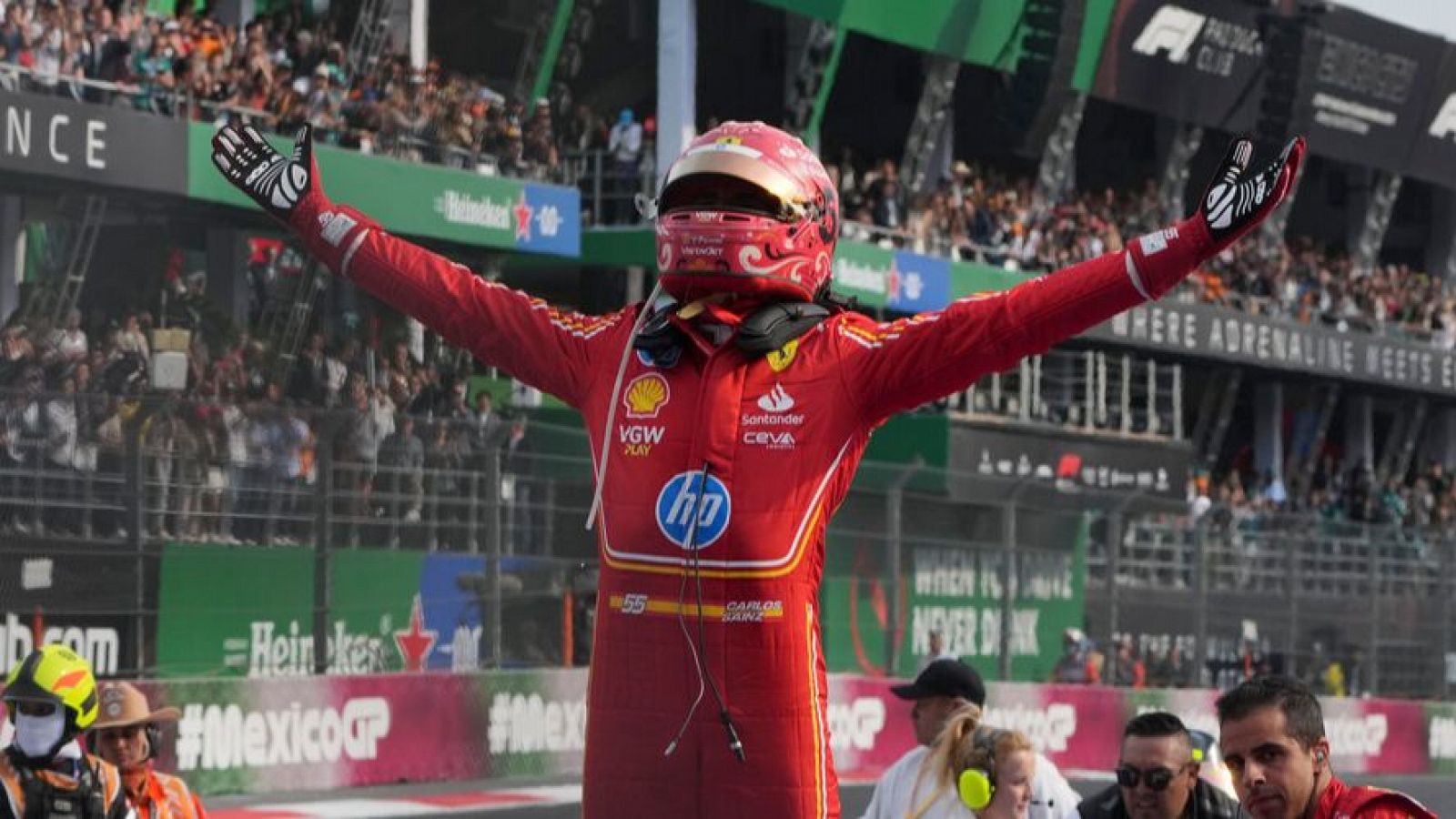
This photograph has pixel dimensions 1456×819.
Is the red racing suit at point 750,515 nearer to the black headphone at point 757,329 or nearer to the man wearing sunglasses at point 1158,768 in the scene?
the black headphone at point 757,329

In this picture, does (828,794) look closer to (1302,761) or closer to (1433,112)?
(1302,761)

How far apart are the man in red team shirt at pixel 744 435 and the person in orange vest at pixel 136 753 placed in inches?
56.9

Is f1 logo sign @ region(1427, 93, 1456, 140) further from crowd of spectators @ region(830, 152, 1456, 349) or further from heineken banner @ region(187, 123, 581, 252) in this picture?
heineken banner @ region(187, 123, 581, 252)

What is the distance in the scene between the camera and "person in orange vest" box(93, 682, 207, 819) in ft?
21.7

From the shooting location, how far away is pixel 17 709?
5816mm

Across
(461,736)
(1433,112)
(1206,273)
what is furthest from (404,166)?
(1433,112)

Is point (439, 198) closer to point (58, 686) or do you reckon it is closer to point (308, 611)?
point (308, 611)

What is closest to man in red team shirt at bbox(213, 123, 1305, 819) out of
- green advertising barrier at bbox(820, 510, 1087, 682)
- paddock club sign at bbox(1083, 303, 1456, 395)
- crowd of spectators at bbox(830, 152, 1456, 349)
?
green advertising barrier at bbox(820, 510, 1087, 682)

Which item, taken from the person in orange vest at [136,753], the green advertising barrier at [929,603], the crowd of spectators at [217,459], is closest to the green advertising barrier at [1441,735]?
the green advertising barrier at [929,603]

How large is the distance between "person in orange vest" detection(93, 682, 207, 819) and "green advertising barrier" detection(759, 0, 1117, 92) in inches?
1026

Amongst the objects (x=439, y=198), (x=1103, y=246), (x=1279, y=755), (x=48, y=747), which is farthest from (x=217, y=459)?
(x=1103, y=246)

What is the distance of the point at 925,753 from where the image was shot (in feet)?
26.6

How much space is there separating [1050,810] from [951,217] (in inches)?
1053

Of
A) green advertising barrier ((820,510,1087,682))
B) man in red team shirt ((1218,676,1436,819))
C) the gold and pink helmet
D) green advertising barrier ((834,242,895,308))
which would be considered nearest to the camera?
man in red team shirt ((1218,676,1436,819))
